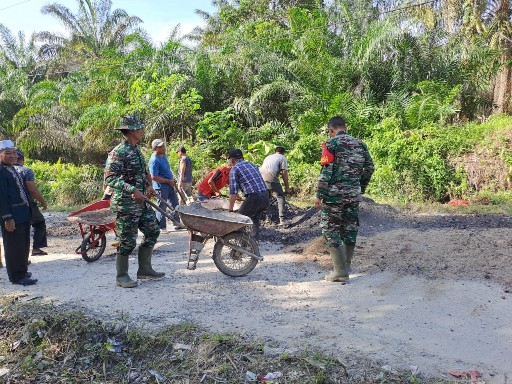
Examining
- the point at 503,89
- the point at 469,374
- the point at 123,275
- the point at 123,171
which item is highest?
the point at 503,89

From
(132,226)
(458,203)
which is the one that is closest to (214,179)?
(132,226)

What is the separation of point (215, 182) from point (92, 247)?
2.24 meters

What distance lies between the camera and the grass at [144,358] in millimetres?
3602

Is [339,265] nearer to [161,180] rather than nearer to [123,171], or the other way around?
[123,171]

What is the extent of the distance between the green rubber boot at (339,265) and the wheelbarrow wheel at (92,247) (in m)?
3.48

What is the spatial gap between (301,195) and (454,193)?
3.85 meters

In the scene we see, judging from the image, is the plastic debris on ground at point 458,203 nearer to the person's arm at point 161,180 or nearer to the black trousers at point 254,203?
the black trousers at point 254,203

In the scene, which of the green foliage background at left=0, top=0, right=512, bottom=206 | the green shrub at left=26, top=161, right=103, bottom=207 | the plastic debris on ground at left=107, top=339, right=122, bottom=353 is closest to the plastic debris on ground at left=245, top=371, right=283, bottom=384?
the plastic debris on ground at left=107, top=339, right=122, bottom=353

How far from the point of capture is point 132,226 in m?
5.40

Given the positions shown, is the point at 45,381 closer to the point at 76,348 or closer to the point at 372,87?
the point at 76,348

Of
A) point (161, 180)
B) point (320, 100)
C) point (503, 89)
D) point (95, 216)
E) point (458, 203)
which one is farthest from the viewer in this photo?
point (503, 89)

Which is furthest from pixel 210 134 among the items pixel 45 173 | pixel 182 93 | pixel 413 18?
pixel 413 18

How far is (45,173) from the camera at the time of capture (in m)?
15.8

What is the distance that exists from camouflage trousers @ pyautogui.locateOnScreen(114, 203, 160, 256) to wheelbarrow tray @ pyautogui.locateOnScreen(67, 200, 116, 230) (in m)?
1.42
